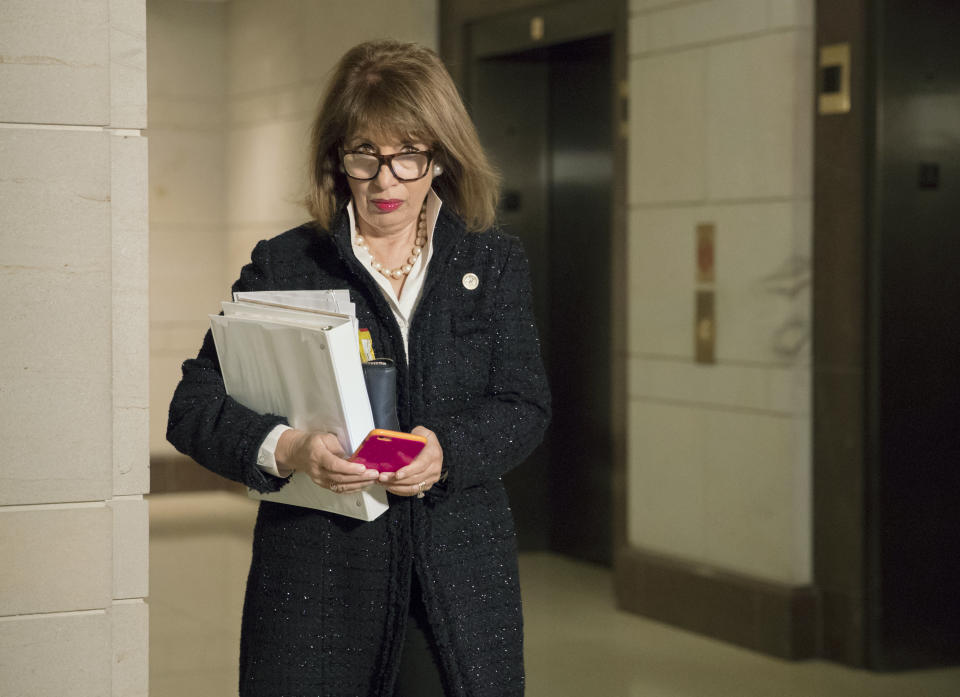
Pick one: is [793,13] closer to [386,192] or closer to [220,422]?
[386,192]

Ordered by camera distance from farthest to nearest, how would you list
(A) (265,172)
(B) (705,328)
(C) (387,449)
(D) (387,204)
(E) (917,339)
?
1. (A) (265,172)
2. (B) (705,328)
3. (E) (917,339)
4. (D) (387,204)
5. (C) (387,449)

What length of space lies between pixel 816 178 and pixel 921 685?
1981 millimetres

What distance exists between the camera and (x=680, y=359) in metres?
5.93

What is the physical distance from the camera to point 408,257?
237 cm

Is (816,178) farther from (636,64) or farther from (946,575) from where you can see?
(946,575)

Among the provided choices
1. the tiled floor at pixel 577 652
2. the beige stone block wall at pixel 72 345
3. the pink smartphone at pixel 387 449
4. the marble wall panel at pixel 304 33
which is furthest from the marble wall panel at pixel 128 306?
the marble wall panel at pixel 304 33

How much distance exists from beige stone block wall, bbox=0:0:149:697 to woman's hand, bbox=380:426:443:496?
55 cm

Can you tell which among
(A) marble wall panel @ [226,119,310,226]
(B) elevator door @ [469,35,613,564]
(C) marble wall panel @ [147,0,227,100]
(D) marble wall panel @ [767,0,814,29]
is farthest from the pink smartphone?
(C) marble wall panel @ [147,0,227,100]

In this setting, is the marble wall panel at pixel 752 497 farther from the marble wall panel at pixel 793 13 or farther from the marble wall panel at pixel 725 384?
the marble wall panel at pixel 793 13

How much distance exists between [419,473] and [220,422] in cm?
37

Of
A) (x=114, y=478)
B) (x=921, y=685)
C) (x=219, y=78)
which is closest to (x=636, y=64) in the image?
(x=921, y=685)

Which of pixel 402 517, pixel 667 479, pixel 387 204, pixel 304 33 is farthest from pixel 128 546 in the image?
pixel 304 33

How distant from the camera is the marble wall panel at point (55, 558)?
234 centimetres

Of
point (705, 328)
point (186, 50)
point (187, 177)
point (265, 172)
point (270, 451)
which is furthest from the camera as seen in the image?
point (187, 177)
